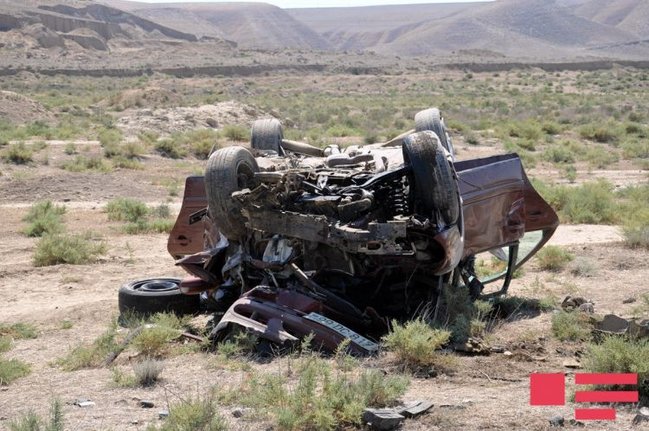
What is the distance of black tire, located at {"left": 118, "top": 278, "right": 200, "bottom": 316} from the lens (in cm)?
959

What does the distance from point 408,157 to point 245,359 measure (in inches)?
95.7

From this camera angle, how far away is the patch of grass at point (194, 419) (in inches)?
217

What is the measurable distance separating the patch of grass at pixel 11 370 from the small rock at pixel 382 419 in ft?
10.8

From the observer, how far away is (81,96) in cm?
5469

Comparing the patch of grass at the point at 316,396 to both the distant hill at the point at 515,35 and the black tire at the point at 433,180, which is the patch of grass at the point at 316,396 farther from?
the distant hill at the point at 515,35

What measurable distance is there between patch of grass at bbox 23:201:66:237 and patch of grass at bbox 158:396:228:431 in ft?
34.6

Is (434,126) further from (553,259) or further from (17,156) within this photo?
(17,156)

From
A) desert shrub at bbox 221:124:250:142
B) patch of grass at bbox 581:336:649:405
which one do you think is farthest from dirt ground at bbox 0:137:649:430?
desert shrub at bbox 221:124:250:142

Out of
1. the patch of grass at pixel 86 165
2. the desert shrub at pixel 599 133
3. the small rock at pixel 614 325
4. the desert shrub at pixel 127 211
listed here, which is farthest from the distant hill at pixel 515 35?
the small rock at pixel 614 325

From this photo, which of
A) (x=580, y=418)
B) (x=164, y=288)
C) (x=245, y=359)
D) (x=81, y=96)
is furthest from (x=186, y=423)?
(x=81, y=96)

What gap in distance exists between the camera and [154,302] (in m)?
9.61

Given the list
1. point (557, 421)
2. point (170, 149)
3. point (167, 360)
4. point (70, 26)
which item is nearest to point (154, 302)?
point (167, 360)

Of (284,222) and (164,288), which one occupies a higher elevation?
(284,222)

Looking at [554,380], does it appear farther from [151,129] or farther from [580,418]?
[151,129]
